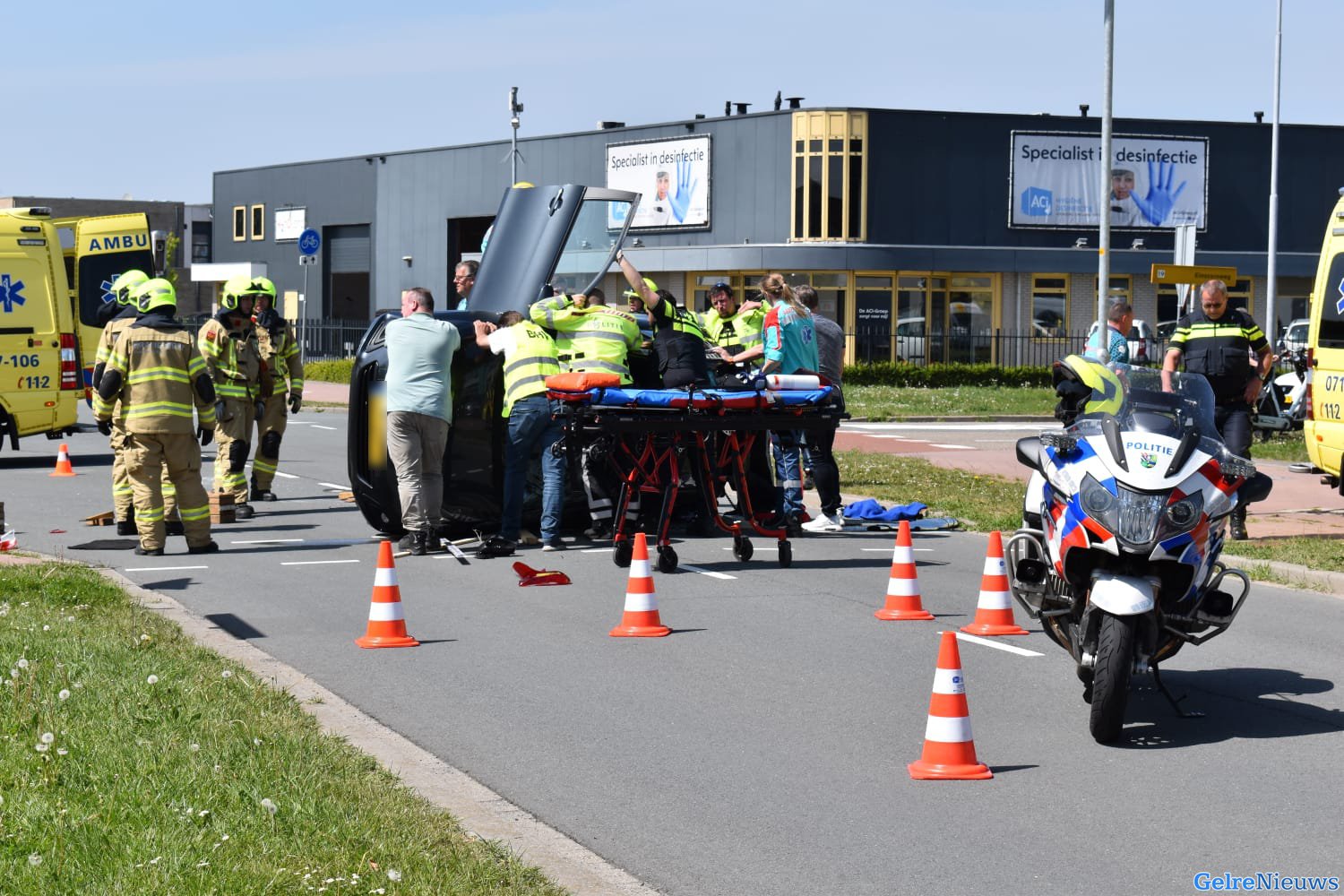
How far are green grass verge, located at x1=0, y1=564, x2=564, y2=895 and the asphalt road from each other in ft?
2.07

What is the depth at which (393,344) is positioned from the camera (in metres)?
13.2

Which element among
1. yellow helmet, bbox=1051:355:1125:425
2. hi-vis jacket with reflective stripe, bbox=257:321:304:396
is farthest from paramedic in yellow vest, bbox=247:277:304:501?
yellow helmet, bbox=1051:355:1125:425

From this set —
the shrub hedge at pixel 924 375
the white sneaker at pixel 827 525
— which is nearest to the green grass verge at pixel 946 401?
the shrub hedge at pixel 924 375

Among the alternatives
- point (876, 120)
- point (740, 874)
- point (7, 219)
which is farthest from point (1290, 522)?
point (876, 120)

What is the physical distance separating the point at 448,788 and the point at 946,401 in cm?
2983

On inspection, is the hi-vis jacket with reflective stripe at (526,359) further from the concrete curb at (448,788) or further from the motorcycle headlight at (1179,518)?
the motorcycle headlight at (1179,518)

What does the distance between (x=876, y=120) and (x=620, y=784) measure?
140 ft

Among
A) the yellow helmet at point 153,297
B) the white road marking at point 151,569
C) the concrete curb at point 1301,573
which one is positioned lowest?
the white road marking at point 151,569

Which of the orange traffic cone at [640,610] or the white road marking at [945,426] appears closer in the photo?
the orange traffic cone at [640,610]

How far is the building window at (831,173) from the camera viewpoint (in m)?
48.0

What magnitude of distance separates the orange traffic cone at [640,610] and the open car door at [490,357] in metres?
4.03

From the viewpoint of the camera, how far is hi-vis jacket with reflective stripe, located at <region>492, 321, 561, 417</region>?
13.1 metres

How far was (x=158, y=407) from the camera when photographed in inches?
527

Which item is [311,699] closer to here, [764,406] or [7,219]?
[764,406]
